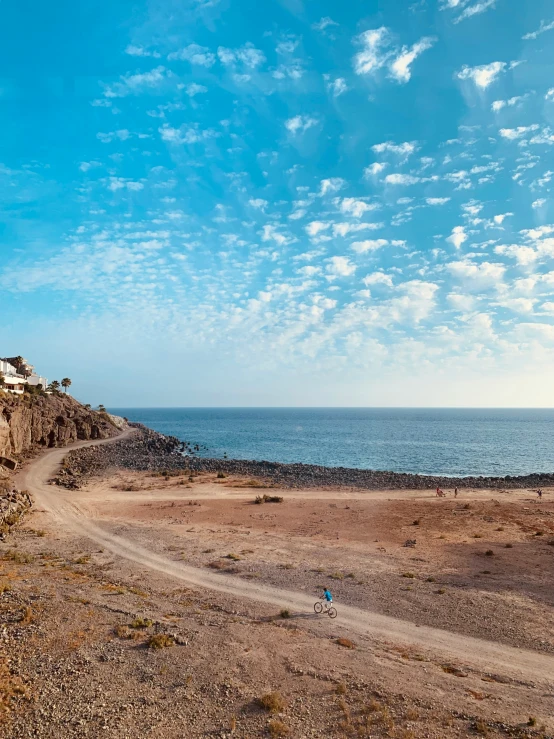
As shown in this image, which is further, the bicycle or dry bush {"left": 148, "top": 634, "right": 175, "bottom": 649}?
the bicycle

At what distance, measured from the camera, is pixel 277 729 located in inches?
512

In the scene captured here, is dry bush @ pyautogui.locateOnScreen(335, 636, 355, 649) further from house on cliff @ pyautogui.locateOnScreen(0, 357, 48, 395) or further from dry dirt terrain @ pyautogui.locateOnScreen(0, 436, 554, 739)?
house on cliff @ pyautogui.locateOnScreen(0, 357, 48, 395)

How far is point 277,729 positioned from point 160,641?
6.69 m

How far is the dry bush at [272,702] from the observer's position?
13938 mm

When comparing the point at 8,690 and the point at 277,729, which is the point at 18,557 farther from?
the point at 277,729

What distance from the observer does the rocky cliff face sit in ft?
225

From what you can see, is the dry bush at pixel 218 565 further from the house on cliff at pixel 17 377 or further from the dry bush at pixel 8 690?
the house on cliff at pixel 17 377

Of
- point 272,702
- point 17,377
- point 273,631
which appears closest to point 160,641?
point 273,631

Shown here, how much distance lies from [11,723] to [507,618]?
20.9 m

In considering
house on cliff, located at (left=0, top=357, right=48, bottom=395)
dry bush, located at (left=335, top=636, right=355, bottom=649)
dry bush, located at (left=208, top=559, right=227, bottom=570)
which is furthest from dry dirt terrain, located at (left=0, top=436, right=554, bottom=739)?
house on cliff, located at (left=0, top=357, right=48, bottom=395)

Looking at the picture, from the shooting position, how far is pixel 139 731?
12.9 meters

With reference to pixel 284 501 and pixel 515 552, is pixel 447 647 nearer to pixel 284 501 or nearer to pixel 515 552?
pixel 515 552

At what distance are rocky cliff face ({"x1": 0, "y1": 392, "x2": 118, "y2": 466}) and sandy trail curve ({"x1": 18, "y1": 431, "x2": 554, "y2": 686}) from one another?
124 feet

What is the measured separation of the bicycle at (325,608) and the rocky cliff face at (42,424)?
2349 inches
